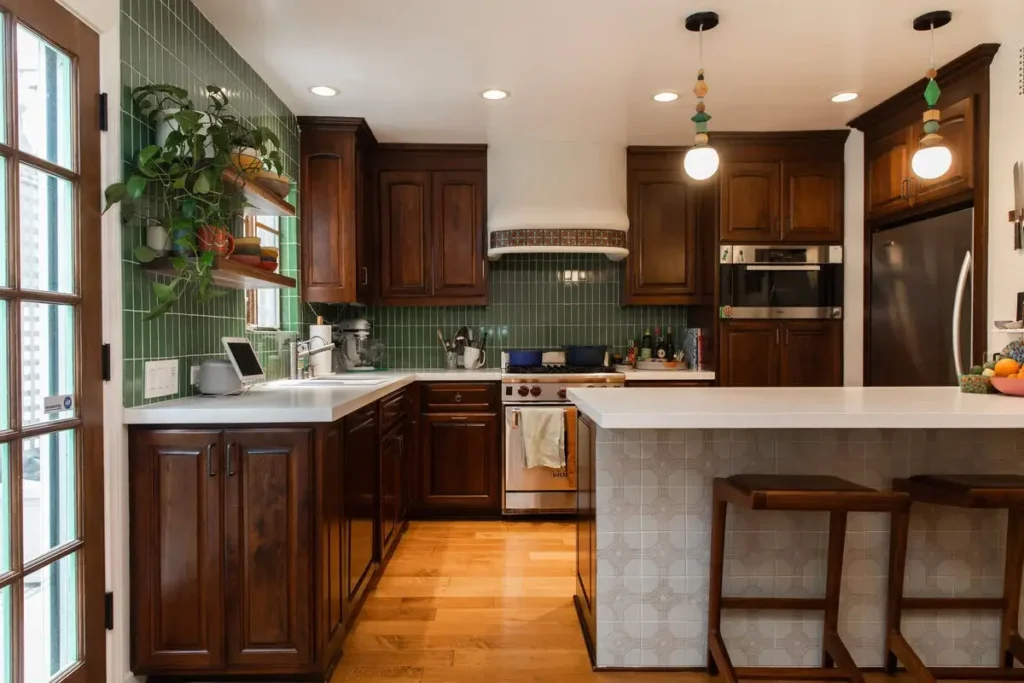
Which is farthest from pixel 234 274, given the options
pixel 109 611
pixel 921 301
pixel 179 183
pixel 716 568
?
pixel 921 301

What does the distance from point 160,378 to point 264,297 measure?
124 centimetres

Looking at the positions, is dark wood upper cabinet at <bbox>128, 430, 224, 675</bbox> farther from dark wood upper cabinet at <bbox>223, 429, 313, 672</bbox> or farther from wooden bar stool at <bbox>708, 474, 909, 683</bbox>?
wooden bar stool at <bbox>708, 474, 909, 683</bbox>

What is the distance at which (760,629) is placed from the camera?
2053 millimetres

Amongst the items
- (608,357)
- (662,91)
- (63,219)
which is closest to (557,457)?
(608,357)

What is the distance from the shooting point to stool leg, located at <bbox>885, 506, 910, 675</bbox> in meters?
1.81

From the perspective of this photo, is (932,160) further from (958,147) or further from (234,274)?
(234,274)

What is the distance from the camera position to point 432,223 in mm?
4078

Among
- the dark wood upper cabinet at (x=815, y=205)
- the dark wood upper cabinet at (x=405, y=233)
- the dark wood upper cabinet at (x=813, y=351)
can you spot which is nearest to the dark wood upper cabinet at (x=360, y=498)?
the dark wood upper cabinet at (x=405, y=233)

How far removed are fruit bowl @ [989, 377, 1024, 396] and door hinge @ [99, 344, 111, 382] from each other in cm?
287

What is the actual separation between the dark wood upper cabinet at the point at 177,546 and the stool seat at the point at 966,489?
6.96ft

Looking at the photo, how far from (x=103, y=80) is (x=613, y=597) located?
7.30ft

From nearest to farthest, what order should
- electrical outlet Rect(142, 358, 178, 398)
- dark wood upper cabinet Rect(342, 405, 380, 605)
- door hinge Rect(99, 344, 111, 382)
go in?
1. door hinge Rect(99, 344, 111, 382)
2. electrical outlet Rect(142, 358, 178, 398)
3. dark wood upper cabinet Rect(342, 405, 380, 605)

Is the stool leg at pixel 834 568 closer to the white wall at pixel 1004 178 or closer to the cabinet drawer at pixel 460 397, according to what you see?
the white wall at pixel 1004 178

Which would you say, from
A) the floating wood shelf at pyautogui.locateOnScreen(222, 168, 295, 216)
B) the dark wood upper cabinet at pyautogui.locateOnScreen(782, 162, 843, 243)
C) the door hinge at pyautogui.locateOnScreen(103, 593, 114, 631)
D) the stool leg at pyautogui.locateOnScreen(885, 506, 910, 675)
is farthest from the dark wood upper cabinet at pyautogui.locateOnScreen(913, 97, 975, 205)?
the door hinge at pyautogui.locateOnScreen(103, 593, 114, 631)
